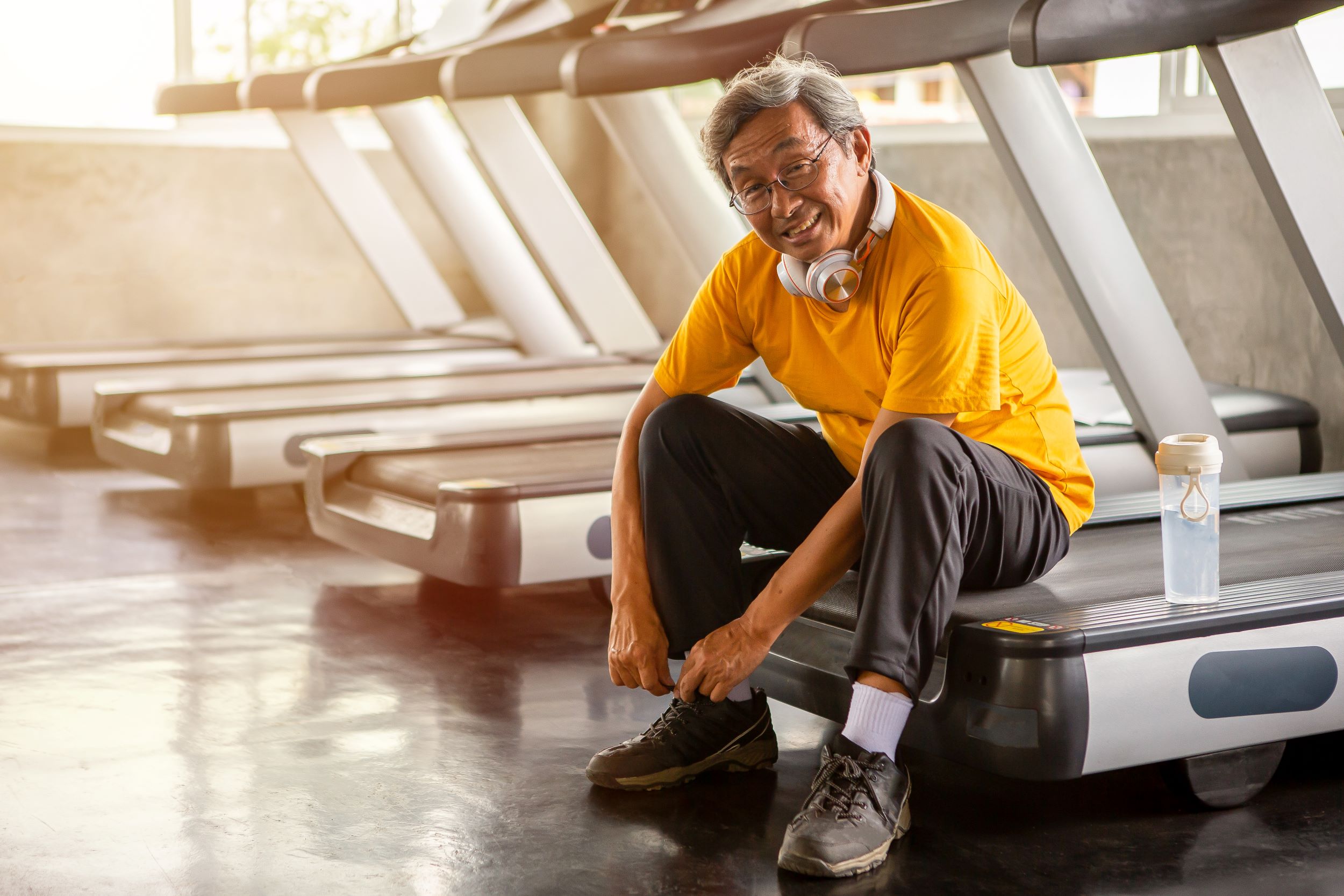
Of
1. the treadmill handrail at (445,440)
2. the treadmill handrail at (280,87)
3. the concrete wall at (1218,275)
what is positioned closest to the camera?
the treadmill handrail at (445,440)

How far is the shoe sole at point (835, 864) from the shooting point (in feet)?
5.69

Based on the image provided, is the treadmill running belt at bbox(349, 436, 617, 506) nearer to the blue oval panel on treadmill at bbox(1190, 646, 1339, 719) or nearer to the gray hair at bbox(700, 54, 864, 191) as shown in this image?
the gray hair at bbox(700, 54, 864, 191)

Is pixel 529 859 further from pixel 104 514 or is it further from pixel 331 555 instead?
pixel 104 514

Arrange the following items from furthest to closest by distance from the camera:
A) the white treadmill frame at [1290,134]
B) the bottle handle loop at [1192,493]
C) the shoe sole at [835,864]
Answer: the white treadmill frame at [1290,134]
the bottle handle loop at [1192,493]
the shoe sole at [835,864]

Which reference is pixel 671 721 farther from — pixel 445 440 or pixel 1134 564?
pixel 445 440

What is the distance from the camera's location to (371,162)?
7945 millimetres

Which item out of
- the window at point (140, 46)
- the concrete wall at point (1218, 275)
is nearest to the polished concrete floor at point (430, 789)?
the concrete wall at point (1218, 275)

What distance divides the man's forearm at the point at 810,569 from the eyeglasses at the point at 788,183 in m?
0.40

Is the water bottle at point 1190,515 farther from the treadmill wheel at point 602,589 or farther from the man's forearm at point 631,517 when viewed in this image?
the treadmill wheel at point 602,589

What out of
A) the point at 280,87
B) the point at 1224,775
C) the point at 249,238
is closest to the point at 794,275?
the point at 1224,775

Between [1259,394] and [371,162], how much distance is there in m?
5.43

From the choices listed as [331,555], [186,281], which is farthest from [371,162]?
[331,555]

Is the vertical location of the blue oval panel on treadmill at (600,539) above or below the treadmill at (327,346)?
below

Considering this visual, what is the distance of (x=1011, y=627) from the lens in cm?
188
